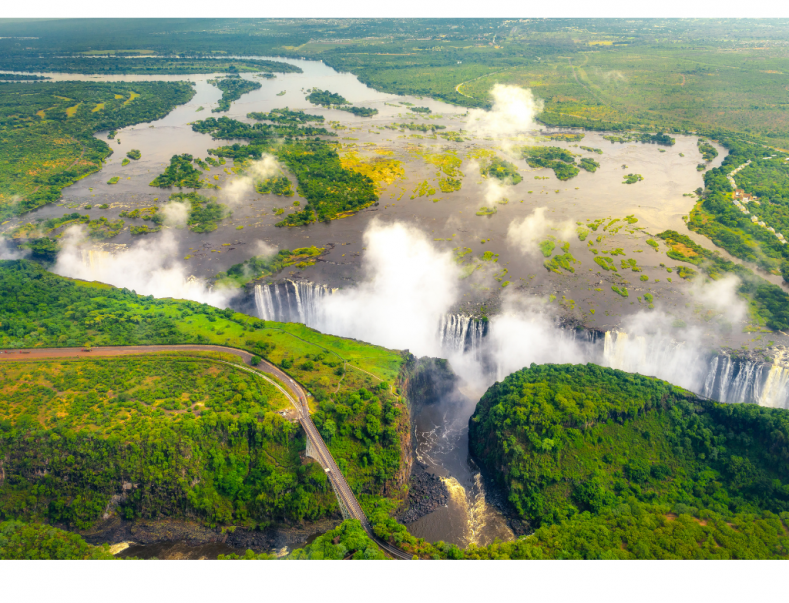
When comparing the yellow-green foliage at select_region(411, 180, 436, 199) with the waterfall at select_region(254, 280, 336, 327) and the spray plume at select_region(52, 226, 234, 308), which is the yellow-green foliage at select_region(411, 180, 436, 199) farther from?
the spray plume at select_region(52, 226, 234, 308)

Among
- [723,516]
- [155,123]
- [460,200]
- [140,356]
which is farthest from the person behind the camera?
[155,123]

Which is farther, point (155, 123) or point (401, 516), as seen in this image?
point (155, 123)

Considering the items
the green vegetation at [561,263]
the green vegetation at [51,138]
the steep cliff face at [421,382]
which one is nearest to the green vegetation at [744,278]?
the green vegetation at [561,263]

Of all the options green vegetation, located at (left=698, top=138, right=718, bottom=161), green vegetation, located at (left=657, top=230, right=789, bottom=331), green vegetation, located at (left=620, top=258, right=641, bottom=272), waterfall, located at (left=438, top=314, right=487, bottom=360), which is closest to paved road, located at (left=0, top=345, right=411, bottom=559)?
waterfall, located at (left=438, top=314, right=487, bottom=360)

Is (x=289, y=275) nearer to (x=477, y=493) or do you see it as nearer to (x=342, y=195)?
(x=342, y=195)

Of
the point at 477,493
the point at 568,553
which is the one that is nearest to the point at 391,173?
the point at 477,493

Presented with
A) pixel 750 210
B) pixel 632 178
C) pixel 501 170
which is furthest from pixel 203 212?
pixel 750 210
